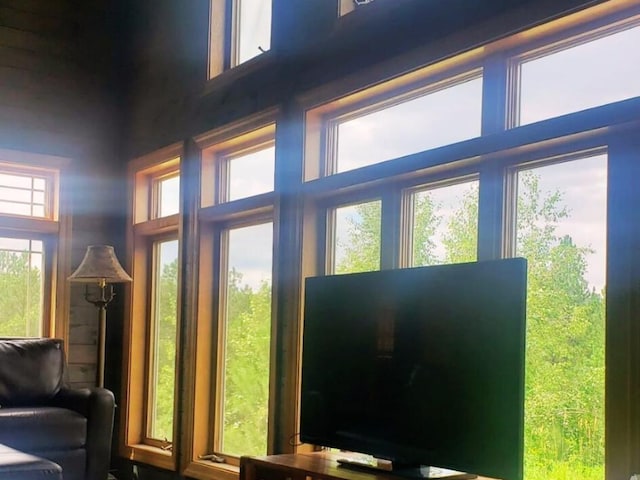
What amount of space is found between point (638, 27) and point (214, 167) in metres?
3.18

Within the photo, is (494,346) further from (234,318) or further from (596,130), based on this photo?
(234,318)

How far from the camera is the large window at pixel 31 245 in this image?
620cm

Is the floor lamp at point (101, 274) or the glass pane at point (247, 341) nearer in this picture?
the glass pane at point (247, 341)

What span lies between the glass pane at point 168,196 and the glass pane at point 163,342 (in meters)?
0.24

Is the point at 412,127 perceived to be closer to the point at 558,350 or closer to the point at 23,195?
the point at 558,350

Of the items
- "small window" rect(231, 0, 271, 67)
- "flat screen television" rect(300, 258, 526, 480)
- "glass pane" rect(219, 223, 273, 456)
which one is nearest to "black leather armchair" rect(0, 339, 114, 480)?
"glass pane" rect(219, 223, 273, 456)

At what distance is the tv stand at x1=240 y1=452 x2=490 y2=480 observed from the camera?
3.28 metres

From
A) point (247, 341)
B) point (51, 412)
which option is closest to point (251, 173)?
point (247, 341)

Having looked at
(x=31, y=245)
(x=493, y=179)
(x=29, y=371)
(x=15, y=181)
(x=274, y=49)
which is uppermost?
(x=274, y=49)

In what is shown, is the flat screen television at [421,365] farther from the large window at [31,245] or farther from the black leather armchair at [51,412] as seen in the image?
the large window at [31,245]

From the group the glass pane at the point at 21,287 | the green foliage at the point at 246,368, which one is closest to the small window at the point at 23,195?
the glass pane at the point at 21,287

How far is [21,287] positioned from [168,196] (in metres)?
1.32

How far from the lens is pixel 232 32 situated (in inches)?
219

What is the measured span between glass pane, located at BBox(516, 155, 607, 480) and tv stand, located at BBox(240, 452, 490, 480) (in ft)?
1.10
